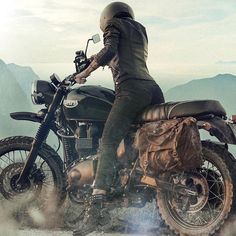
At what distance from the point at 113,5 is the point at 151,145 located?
183 centimetres

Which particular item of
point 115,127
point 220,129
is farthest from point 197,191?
point 115,127

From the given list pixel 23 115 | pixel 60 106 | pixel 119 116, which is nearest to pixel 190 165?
pixel 119 116

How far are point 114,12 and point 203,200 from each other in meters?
2.46

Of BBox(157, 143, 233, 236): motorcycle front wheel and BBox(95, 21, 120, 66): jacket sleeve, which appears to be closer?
BBox(157, 143, 233, 236): motorcycle front wheel

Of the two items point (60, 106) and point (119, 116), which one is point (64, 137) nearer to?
point (60, 106)

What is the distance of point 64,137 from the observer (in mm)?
6828

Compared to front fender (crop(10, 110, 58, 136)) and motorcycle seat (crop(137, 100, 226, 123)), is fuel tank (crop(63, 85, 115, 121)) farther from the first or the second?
motorcycle seat (crop(137, 100, 226, 123))

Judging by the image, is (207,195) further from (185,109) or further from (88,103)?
(88,103)

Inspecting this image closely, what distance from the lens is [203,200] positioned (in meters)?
5.70

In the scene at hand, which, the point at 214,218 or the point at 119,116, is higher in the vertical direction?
the point at 119,116

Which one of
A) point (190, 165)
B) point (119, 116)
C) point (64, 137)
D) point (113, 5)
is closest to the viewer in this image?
point (190, 165)

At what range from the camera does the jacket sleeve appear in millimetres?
5980

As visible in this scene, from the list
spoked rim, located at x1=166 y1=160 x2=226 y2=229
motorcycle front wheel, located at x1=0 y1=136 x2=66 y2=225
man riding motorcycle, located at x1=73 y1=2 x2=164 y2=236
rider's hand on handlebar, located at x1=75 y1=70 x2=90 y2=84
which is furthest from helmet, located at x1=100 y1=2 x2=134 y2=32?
spoked rim, located at x1=166 y1=160 x2=226 y2=229

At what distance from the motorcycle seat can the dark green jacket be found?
0.52 metres
